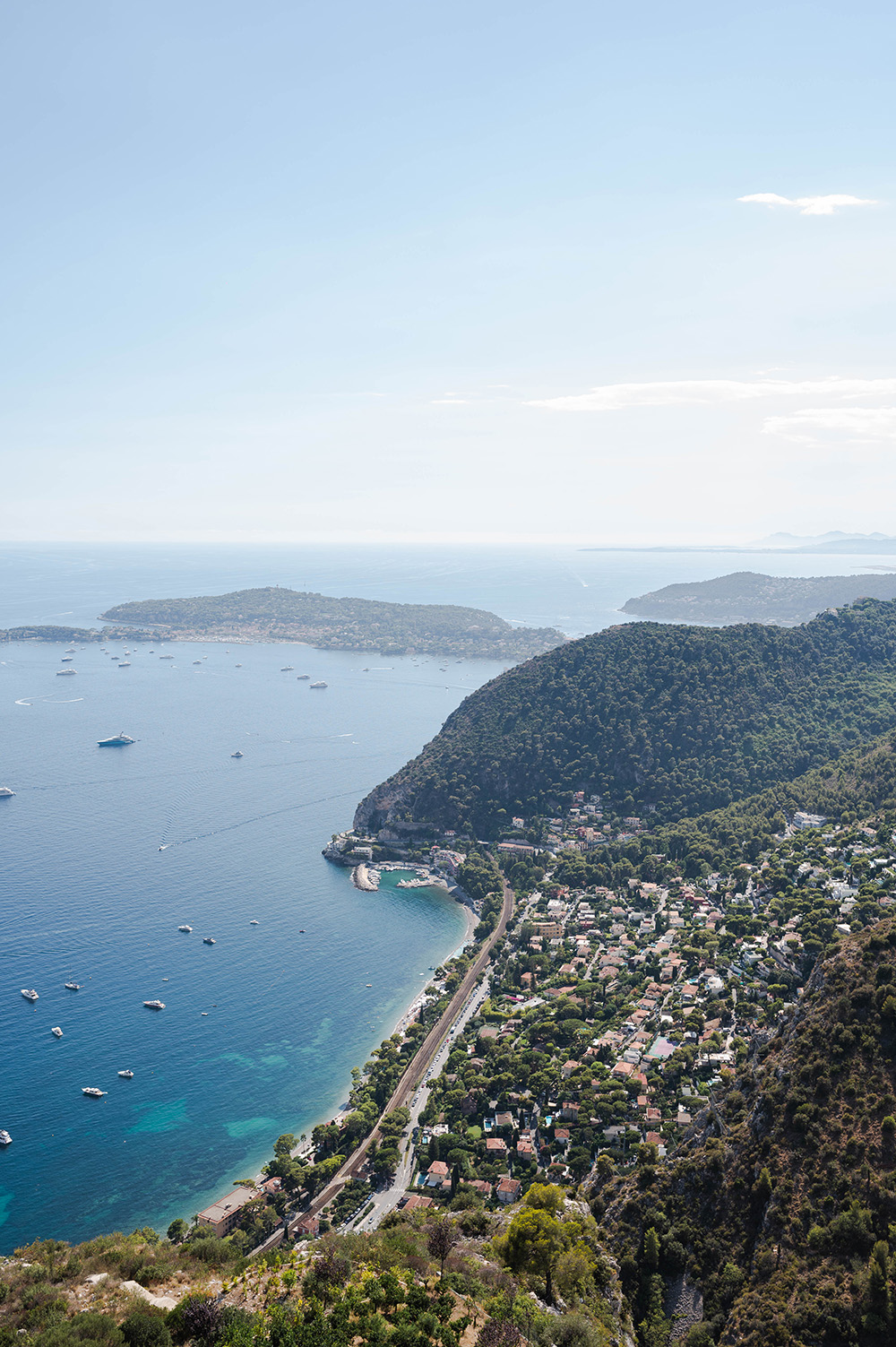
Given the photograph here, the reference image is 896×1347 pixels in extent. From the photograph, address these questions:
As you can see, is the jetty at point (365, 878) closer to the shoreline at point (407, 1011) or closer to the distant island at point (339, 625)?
the shoreline at point (407, 1011)

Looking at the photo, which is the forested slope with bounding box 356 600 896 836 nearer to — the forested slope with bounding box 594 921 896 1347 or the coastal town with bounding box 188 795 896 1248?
the coastal town with bounding box 188 795 896 1248

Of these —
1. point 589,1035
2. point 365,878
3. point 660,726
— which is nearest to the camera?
point 589,1035

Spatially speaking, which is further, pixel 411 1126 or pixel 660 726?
pixel 660 726

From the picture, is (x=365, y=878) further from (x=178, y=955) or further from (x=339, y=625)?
(x=339, y=625)

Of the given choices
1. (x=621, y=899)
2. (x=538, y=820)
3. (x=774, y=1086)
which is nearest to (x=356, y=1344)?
(x=774, y=1086)

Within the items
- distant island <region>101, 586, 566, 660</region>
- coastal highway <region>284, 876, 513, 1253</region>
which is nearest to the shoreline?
coastal highway <region>284, 876, 513, 1253</region>

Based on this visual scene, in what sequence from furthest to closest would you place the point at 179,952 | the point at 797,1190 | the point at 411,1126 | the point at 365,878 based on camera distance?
1. the point at 365,878
2. the point at 179,952
3. the point at 411,1126
4. the point at 797,1190

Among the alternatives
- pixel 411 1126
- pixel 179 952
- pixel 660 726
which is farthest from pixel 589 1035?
pixel 660 726
